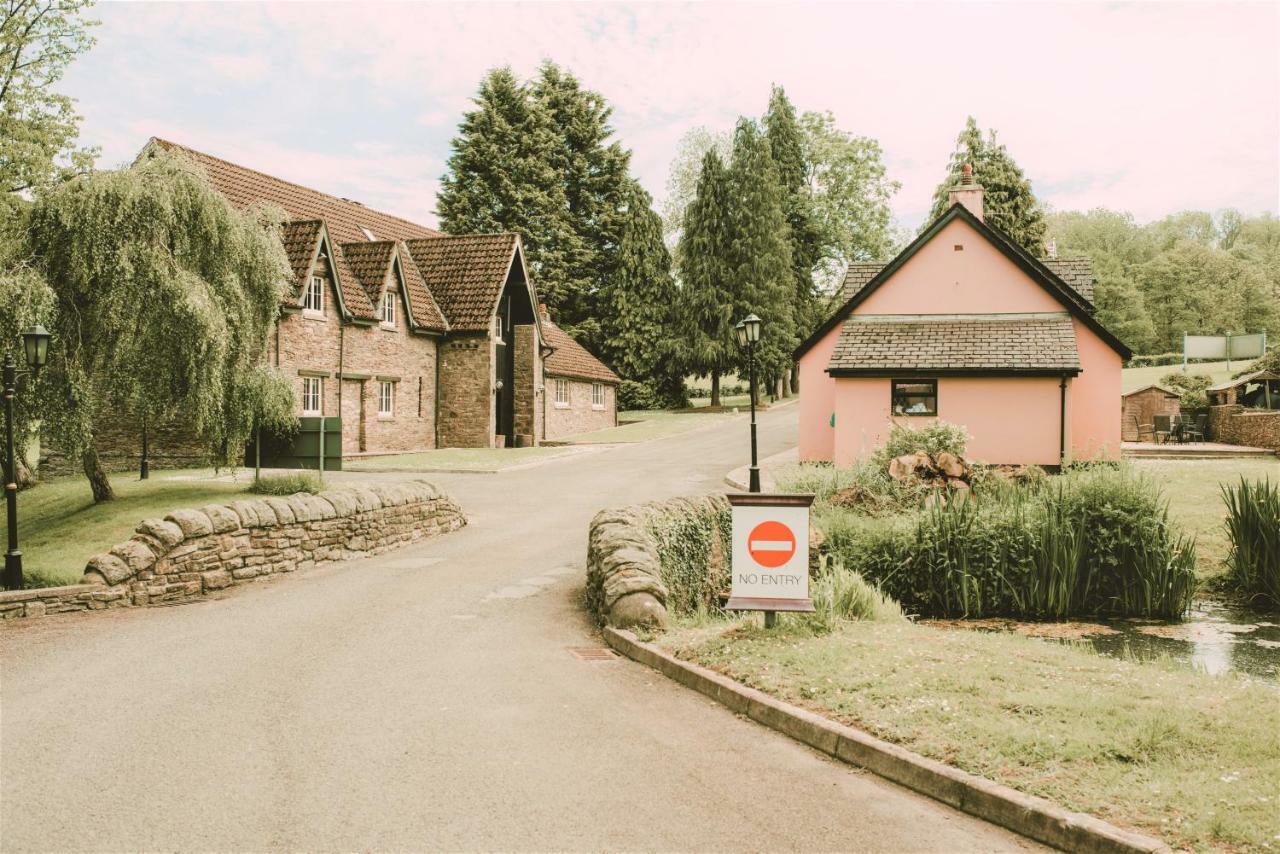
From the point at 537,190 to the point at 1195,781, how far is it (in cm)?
5379

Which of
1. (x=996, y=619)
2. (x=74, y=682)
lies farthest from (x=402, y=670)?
(x=996, y=619)

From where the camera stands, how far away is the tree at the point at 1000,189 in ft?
176

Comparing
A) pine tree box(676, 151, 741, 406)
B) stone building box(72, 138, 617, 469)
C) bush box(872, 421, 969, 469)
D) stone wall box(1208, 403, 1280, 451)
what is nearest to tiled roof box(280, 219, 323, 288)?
stone building box(72, 138, 617, 469)

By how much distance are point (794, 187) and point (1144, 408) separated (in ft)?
101

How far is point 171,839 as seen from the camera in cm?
488

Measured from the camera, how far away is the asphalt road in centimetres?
500

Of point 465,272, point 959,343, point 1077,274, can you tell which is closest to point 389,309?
point 465,272

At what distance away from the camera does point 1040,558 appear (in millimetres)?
13867

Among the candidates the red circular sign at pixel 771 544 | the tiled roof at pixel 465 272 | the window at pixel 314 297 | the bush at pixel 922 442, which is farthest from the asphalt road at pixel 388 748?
the tiled roof at pixel 465 272

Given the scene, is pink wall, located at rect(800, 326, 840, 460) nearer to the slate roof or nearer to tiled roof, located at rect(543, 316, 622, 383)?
the slate roof

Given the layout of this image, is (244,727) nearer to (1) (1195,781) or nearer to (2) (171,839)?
(2) (171,839)

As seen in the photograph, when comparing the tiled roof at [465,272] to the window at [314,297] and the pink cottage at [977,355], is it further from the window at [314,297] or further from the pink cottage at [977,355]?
the pink cottage at [977,355]

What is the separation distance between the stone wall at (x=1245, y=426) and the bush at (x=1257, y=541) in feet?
63.8

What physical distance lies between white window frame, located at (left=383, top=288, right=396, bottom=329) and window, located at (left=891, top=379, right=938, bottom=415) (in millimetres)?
17987
